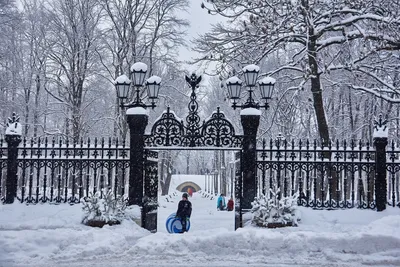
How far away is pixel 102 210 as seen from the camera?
10641mm

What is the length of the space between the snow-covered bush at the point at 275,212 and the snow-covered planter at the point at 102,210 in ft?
11.1

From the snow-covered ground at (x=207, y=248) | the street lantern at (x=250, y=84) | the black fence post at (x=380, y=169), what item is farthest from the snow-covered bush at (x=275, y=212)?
the street lantern at (x=250, y=84)

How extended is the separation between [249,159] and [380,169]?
349 centimetres

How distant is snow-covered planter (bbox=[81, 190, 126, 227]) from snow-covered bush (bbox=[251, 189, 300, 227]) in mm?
3395

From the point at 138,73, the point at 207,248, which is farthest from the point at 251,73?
the point at 207,248

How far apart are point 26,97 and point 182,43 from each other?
1040cm

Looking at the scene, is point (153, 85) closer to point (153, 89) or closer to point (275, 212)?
point (153, 89)

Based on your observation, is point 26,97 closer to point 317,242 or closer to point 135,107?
point 135,107

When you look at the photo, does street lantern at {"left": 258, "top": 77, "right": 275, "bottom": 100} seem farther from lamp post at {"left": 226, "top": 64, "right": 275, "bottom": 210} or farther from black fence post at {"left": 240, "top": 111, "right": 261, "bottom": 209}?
black fence post at {"left": 240, "top": 111, "right": 261, "bottom": 209}

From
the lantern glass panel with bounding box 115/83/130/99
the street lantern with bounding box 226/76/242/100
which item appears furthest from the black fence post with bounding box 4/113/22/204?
the street lantern with bounding box 226/76/242/100

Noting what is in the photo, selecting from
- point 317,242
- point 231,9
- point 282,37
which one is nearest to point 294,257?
point 317,242

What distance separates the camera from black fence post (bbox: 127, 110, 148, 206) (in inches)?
450

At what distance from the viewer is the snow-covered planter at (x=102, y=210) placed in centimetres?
1043

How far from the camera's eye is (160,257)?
780 centimetres
